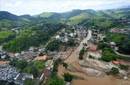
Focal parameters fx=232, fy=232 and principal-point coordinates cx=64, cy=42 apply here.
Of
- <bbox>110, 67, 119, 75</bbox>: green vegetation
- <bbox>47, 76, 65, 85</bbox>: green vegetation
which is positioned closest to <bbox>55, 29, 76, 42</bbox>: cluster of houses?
<bbox>110, 67, 119, 75</bbox>: green vegetation

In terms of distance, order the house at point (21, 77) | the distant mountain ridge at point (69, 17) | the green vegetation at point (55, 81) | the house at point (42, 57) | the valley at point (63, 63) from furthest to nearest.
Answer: the distant mountain ridge at point (69, 17) < the house at point (42, 57) < the valley at point (63, 63) < the house at point (21, 77) < the green vegetation at point (55, 81)

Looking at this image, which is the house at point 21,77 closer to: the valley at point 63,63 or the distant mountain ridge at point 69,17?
Result: the valley at point 63,63

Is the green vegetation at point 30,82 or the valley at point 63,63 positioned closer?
the green vegetation at point 30,82

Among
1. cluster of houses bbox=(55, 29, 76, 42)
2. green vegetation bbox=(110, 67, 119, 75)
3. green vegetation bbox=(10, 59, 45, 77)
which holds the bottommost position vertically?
cluster of houses bbox=(55, 29, 76, 42)

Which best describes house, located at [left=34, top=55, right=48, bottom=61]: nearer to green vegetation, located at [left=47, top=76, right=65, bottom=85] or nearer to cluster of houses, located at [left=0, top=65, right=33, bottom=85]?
cluster of houses, located at [left=0, top=65, right=33, bottom=85]

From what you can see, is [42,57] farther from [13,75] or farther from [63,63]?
[13,75]

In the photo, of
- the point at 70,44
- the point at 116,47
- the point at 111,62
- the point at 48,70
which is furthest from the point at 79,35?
the point at 48,70

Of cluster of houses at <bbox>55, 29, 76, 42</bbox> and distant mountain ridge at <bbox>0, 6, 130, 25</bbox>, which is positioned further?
distant mountain ridge at <bbox>0, 6, 130, 25</bbox>

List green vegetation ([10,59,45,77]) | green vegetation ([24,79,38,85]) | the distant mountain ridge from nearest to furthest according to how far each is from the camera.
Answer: green vegetation ([24,79,38,85]) → green vegetation ([10,59,45,77]) → the distant mountain ridge

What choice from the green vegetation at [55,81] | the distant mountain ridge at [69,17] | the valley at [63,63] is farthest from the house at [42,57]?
the distant mountain ridge at [69,17]

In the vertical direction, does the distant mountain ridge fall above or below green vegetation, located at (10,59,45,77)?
below

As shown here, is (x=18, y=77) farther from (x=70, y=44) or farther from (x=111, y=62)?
(x=70, y=44)
